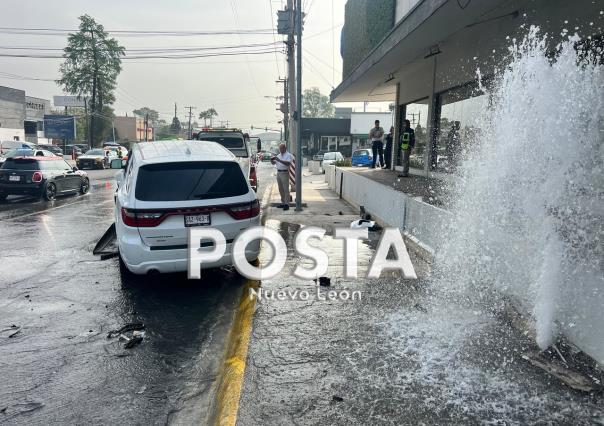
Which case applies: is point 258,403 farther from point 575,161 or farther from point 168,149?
point 168,149

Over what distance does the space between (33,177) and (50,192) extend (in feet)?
2.76

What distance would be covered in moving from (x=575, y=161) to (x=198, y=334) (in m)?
4.05

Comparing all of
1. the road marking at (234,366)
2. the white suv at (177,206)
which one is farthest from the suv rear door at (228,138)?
the road marking at (234,366)

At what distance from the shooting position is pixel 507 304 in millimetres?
4824

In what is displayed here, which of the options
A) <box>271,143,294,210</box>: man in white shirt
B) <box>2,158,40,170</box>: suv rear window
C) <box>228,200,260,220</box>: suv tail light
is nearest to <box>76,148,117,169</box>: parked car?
<box>2,158,40,170</box>: suv rear window

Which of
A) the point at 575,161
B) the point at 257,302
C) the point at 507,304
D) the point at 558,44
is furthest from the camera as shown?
the point at 558,44

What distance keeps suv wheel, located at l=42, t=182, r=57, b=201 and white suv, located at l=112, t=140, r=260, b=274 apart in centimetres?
1050

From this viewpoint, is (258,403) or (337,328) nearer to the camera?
(258,403)

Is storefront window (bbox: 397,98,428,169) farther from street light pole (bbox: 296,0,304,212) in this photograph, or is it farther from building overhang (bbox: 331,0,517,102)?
street light pole (bbox: 296,0,304,212)

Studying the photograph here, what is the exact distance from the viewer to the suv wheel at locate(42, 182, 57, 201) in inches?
583

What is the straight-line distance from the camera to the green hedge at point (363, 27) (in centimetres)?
1253

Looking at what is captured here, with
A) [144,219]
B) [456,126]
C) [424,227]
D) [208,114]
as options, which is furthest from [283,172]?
[208,114]

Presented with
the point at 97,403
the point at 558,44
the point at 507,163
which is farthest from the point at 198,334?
the point at 558,44

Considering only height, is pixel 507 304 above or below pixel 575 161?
below
